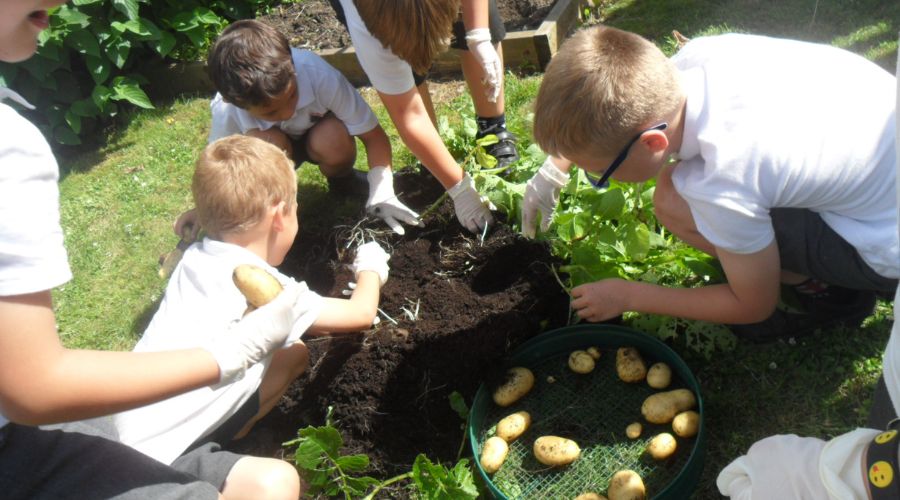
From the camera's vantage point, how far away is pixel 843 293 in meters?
2.13

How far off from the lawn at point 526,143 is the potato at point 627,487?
0.66 ft

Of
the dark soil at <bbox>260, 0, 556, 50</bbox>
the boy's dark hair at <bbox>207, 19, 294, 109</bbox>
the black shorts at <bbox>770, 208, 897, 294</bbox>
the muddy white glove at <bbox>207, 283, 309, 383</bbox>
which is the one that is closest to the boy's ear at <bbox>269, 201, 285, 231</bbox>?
the muddy white glove at <bbox>207, 283, 309, 383</bbox>

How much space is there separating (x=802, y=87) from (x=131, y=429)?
6.24ft

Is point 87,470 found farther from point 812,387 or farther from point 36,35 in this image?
point 812,387

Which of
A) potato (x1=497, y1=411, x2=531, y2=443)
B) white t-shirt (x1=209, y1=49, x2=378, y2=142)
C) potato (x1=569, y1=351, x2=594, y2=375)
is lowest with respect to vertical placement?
potato (x1=497, y1=411, x2=531, y2=443)

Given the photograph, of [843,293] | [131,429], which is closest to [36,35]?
[131,429]

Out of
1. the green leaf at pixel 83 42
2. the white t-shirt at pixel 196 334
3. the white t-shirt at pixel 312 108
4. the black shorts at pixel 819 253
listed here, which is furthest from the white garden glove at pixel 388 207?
the green leaf at pixel 83 42

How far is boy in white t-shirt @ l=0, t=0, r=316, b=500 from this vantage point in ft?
4.58

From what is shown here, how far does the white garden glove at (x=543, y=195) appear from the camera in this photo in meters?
2.48

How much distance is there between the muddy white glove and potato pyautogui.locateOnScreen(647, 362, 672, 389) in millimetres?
1009

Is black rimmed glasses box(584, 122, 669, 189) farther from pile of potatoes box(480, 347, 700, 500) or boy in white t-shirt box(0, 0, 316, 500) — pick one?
boy in white t-shirt box(0, 0, 316, 500)

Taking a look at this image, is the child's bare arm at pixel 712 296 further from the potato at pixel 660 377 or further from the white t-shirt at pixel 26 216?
the white t-shirt at pixel 26 216

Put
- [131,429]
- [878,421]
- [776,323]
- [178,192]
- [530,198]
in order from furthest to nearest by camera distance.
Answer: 1. [178,192]
2. [530,198]
3. [776,323]
4. [131,429]
5. [878,421]

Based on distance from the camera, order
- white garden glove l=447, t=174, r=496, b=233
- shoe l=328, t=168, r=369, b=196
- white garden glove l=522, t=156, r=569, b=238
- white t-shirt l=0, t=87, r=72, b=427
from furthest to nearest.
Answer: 1. shoe l=328, t=168, r=369, b=196
2. white garden glove l=447, t=174, r=496, b=233
3. white garden glove l=522, t=156, r=569, b=238
4. white t-shirt l=0, t=87, r=72, b=427
